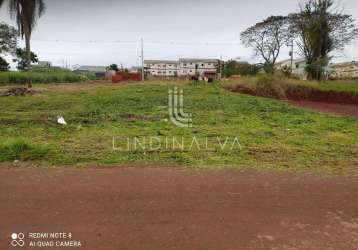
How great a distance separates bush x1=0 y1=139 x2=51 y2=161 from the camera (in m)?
4.23

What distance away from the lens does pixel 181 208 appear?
8.97 ft

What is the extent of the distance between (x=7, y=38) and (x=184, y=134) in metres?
31.8

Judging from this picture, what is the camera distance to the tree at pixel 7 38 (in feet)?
95.2

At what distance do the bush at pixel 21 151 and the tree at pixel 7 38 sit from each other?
1216 inches

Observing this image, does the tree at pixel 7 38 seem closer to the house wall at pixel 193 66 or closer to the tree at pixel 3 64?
the tree at pixel 3 64

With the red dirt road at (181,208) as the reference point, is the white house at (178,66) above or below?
above

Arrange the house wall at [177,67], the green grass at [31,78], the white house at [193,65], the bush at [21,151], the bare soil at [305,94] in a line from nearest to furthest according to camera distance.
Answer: the bush at [21,151]
the bare soil at [305,94]
the green grass at [31,78]
the white house at [193,65]
the house wall at [177,67]

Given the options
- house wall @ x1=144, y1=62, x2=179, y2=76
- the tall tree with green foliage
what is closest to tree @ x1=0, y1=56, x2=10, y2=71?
the tall tree with green foliage

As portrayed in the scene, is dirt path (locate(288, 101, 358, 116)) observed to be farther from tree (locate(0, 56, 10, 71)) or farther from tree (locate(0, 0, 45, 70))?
tree (locate(0, 56, 10, 71))

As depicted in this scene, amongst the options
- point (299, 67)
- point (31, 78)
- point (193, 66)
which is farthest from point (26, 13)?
point (193, 66)

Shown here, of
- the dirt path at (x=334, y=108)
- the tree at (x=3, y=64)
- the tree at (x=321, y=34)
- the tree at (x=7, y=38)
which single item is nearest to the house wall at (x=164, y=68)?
the tree at (x=3, y=64)

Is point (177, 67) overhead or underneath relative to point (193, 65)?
underneath

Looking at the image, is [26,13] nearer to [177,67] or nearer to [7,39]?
[7,39]

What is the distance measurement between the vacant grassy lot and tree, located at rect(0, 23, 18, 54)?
24.0 metres
